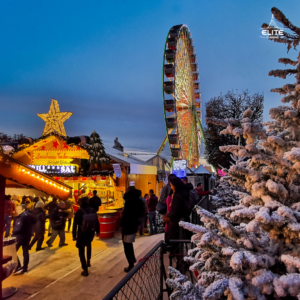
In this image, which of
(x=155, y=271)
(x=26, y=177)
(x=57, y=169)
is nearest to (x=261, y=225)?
(x=155, y=271)

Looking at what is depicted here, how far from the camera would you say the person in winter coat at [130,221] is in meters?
5.27

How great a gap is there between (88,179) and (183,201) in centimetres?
887

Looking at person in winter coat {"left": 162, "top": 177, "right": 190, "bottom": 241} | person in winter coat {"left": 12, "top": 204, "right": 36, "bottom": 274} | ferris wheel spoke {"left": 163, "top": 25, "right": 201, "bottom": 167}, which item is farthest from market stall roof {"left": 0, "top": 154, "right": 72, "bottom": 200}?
ferris wheel spoke {"left": 163, "top": 25, "right": 201, "bottom": 167}

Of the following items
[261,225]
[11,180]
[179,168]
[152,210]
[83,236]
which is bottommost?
[83,236]

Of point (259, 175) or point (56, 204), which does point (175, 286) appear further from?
point (56, 204)

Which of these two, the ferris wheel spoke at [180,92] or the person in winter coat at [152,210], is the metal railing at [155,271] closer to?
the person in winter coat at [152,210]

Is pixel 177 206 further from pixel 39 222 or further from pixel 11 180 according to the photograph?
pixel 39 222

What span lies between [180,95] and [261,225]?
13969 millimetres

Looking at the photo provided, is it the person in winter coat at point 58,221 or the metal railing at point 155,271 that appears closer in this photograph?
the metal railing at point 155,271

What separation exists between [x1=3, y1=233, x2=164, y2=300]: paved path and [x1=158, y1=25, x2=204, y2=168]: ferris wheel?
7469 millimetres

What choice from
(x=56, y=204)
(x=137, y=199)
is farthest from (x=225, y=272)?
(x=56, y=204)

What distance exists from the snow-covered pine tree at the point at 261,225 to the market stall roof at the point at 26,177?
324cm

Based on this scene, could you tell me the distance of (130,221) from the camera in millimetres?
5363

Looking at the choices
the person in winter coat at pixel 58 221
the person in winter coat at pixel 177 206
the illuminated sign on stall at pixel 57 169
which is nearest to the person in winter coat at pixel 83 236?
the person in winter coat at pixel 177 206
